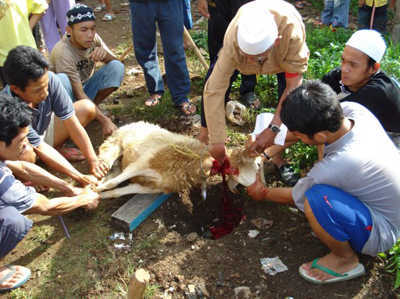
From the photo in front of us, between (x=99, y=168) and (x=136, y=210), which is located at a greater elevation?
(x=99, y=168)

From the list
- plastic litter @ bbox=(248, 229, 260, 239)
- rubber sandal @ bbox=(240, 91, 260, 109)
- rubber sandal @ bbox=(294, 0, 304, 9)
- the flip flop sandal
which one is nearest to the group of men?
plastic litter @ bbox=(248, 229, 260, 239)

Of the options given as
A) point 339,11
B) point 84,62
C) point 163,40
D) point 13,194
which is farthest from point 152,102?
point 339,11

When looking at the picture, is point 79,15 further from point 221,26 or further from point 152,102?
point 221,26

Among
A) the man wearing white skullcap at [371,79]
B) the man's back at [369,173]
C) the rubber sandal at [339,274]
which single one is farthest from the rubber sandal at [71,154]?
the man wearing white skullcap at [371,79]

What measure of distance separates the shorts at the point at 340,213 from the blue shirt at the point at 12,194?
84.9 inches

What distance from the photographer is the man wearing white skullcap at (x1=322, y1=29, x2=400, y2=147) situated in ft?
9.86

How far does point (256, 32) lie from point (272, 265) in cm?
192

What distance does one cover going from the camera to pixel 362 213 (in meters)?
2.46

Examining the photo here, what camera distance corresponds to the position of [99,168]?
3633 millimetres

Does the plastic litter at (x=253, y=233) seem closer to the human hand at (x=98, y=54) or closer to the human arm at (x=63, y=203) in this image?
the human arm at (x=63, y=203)

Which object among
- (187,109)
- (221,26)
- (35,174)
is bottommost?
(187,109)

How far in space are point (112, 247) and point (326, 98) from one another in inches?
88.4

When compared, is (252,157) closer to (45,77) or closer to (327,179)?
(327,179)

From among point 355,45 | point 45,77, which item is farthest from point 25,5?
point 355,45
